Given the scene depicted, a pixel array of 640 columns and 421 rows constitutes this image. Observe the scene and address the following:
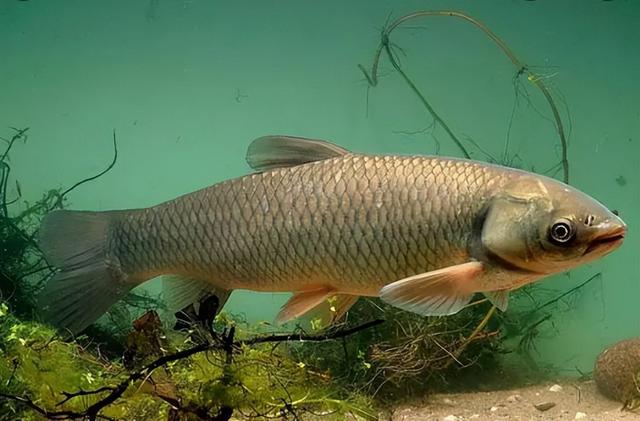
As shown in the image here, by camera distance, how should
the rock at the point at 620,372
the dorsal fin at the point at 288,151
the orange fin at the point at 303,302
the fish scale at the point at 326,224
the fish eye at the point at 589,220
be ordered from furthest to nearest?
the rock at the point at 620,372 → the dorsal fin at the point at 288,151 → the orange fin at the point at 303,302 → the fish scale at the point at 326,224 → the fish eye at the point at 589,220

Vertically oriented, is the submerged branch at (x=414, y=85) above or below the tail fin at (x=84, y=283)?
above

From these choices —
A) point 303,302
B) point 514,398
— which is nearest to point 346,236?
point 303,302

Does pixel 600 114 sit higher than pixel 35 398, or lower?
higher

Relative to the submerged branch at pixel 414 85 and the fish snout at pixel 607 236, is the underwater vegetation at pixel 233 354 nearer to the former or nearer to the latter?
the submerged branch at pixel 414 85

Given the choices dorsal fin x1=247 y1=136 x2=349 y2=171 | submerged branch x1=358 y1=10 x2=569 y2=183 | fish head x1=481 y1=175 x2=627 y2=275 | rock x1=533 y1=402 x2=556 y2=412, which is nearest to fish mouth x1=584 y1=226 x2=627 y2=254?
fish head x1=481 y1=175 x2=627 y2=275

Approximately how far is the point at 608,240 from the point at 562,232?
191mm

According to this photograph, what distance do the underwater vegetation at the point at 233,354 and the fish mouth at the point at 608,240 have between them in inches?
42.1

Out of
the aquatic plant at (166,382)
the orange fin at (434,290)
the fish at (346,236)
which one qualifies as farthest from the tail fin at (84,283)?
the orange fin at (434,290)

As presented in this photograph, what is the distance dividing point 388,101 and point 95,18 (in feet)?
9.33

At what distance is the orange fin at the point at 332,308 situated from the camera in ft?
12.3

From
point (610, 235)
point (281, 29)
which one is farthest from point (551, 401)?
point (281, 29)

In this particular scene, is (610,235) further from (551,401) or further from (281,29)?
(281,29)

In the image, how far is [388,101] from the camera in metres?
7.00

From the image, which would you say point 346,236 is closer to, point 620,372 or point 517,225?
point 517,225
